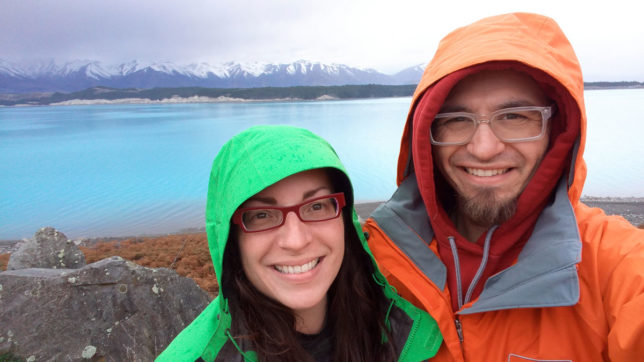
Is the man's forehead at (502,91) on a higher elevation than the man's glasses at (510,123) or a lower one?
higher

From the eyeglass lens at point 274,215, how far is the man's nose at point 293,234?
3 cm

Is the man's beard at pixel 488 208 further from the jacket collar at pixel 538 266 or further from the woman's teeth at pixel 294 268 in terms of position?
the woman's teeth at pixel 294 268

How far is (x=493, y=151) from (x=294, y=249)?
136 centimetres

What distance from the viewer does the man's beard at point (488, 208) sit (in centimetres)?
215

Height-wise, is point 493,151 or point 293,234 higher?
point 493,151

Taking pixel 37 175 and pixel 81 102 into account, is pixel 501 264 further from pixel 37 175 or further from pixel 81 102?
pixel 81 102

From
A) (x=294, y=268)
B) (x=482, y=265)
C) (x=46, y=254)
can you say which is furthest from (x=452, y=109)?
(x=46, y=254)

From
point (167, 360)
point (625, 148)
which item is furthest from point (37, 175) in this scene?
point (625, 148)

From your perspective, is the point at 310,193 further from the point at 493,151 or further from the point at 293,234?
the point at 493,151

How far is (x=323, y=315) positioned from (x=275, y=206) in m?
0.86

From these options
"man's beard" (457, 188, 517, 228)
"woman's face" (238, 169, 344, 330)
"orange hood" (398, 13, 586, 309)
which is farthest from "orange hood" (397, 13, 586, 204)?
"woman's face" (238, 169, 344, 330)

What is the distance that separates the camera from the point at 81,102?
153 metres

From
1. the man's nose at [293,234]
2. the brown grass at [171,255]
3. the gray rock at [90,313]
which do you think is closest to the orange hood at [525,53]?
the man's nose at [293,234]

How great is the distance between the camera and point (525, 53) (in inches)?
76.9
